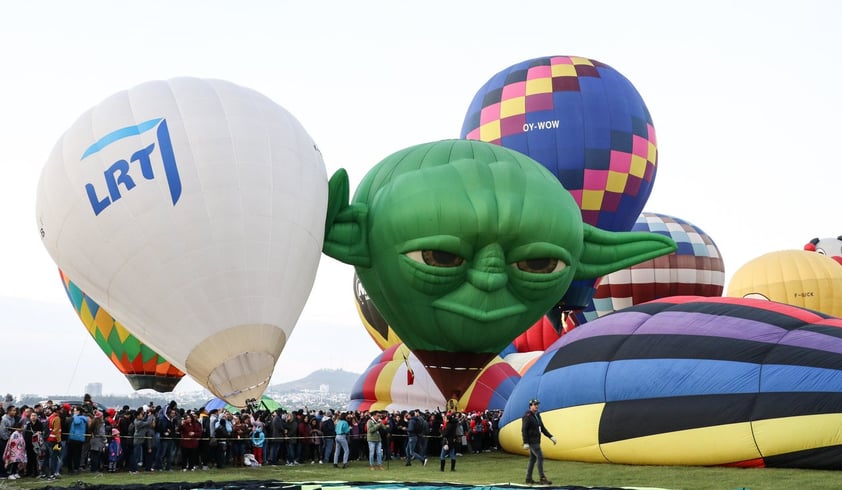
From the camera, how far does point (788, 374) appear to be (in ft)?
34.0

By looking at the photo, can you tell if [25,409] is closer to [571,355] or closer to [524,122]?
[571,355]

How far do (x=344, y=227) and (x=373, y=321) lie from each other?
8972mm

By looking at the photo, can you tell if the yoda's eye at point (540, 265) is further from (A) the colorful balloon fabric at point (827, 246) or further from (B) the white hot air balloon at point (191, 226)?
(A) the colorful balloon fabric at point (827, 246)

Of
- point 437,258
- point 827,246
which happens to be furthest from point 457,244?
point 827,246

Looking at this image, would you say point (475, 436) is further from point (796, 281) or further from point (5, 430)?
point (796, 281)

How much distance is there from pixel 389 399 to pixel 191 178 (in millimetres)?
9507

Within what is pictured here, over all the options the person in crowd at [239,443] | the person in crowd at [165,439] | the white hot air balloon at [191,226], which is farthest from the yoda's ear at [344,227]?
the person in crowd at [165,439]

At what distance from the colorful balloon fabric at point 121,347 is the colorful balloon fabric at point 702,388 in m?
13.2

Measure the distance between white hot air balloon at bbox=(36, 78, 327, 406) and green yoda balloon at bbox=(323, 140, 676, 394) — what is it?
1.87 meters

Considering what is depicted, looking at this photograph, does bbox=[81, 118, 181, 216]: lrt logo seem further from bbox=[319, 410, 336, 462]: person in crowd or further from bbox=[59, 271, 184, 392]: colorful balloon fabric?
bbox=[59, 271, 184, 392]: colorful balloon fabric

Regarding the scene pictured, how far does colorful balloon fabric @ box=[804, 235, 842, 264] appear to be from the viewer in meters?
36.3

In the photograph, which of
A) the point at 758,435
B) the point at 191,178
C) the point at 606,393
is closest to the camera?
the point at 758,435

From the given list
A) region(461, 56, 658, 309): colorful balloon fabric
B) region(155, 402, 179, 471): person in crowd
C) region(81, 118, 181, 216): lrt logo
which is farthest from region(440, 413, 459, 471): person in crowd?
region(461, 56, 658, 309): colorful balloon fabric

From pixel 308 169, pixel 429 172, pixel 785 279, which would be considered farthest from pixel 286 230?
pixel 785 279
